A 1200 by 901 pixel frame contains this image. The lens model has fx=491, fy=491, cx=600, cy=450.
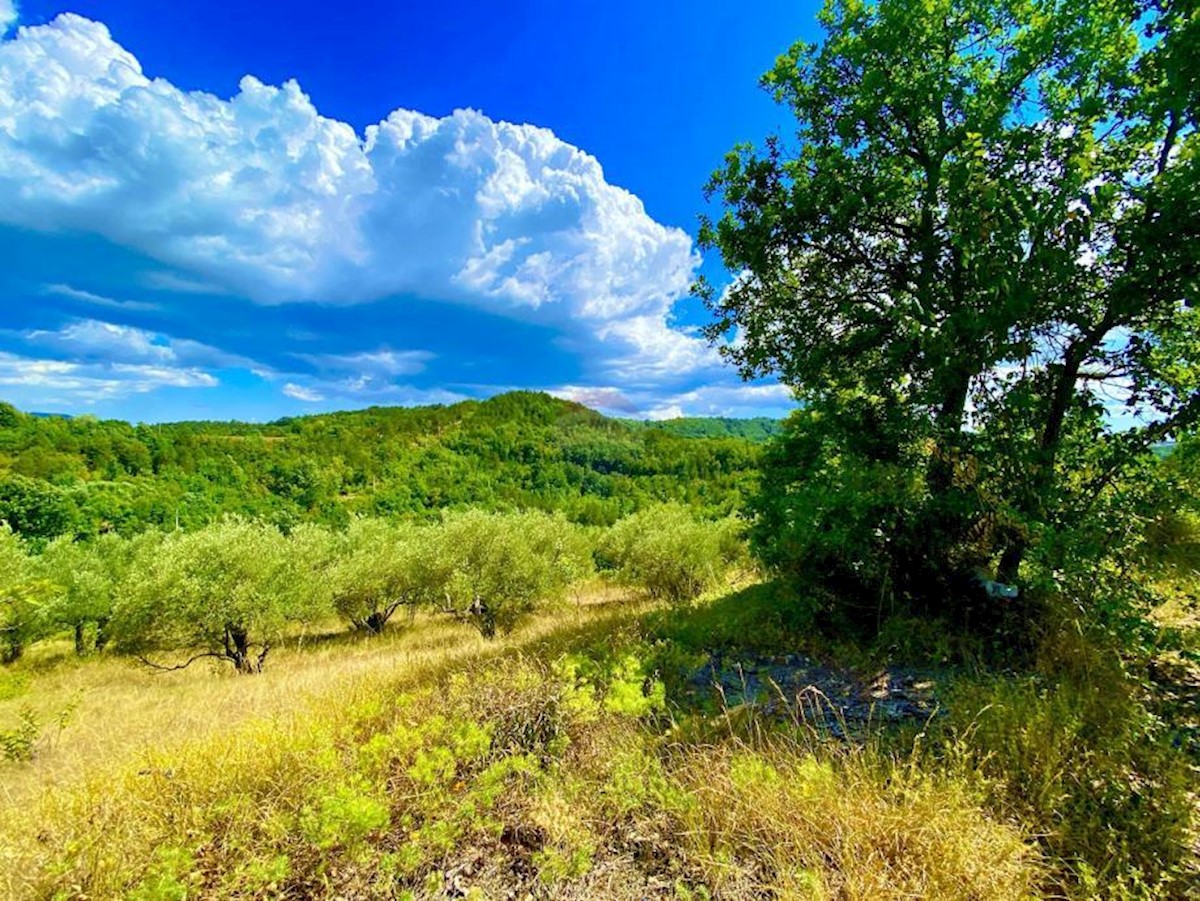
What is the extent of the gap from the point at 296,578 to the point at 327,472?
12389cm

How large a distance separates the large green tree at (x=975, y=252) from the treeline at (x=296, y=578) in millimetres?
9506

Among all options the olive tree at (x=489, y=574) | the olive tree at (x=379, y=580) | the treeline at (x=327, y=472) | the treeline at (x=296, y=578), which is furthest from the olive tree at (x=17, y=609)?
the treeline at (x=327, y=472)

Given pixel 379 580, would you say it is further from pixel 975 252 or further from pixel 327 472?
pixel 327 472

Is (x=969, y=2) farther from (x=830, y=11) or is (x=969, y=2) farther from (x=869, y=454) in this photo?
(x=869, y=454)

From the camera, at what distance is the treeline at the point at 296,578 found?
19734mm

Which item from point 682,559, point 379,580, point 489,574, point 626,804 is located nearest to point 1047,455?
point 626,804

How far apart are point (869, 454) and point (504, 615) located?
69.6ft

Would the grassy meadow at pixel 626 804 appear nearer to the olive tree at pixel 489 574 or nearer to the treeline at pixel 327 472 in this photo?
the olive tree at pixel 489 574

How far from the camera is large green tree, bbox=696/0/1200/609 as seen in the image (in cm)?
534

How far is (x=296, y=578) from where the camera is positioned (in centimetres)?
2292

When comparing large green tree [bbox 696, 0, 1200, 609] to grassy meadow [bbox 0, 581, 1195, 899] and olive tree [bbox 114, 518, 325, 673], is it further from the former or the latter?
olive tree [bbox 114, 518, 325, 673]

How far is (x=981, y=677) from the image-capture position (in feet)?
17.4

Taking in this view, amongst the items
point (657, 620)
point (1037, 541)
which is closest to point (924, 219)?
point (1037, 541)

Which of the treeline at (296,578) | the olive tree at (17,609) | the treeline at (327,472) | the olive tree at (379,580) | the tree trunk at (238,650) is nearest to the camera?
the olive tree at (17,609)
